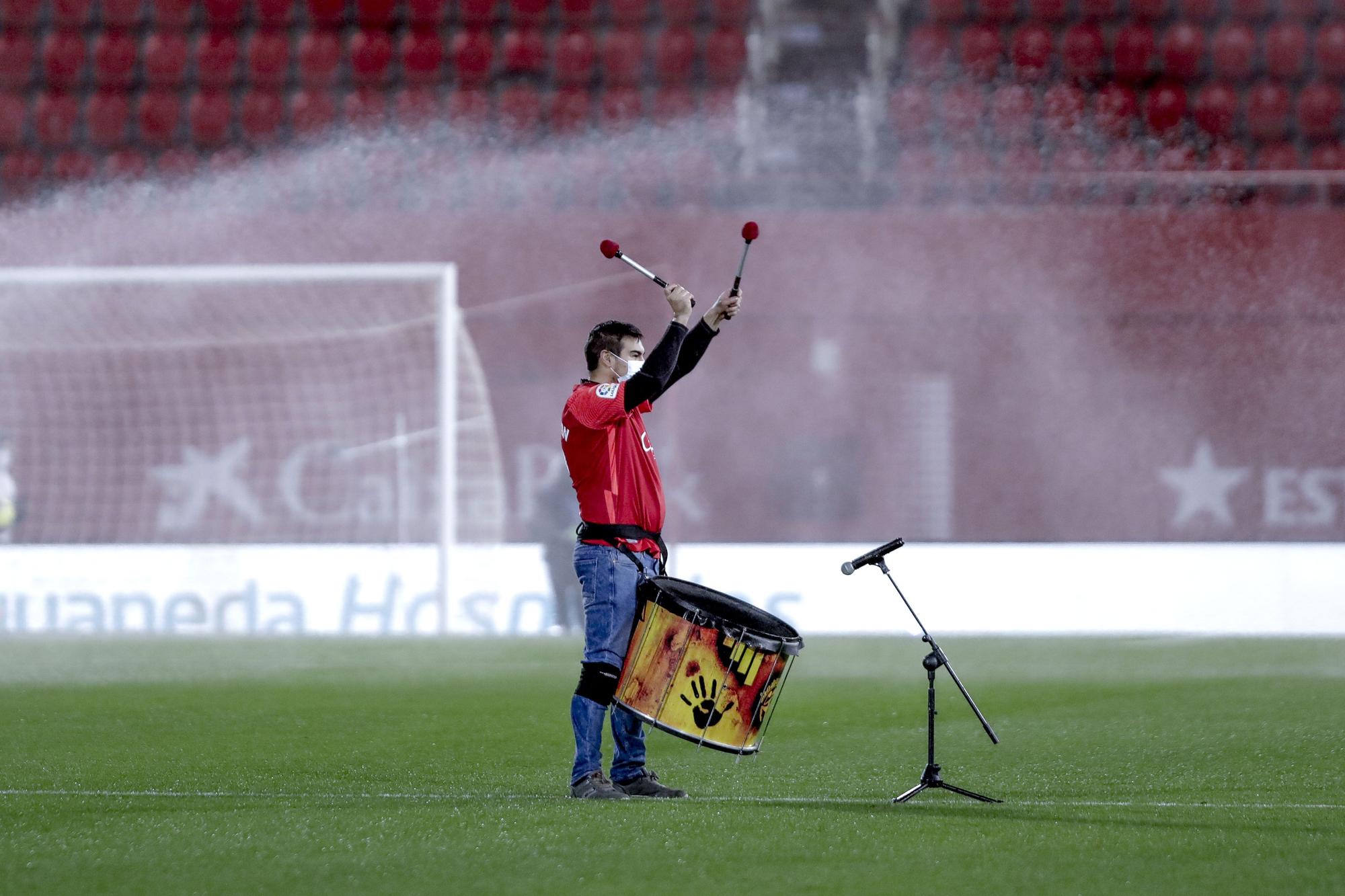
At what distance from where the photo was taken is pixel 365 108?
44.8 feet

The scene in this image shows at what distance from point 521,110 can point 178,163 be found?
268 cm

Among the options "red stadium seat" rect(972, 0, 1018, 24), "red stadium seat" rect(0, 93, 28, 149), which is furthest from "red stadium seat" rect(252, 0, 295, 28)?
"red stadium seat" rect(972, 0, 1018, 24)

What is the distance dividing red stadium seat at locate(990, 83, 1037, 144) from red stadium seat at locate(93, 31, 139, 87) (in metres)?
6.91

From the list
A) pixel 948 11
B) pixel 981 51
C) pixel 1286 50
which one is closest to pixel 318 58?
pixel 948 11

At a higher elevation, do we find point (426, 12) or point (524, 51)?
point (426, 12)

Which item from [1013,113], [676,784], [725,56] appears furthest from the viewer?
[725,56]

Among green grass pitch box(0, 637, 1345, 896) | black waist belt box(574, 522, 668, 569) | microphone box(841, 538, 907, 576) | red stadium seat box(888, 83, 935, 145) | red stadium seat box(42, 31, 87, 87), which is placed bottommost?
green grass pitch box(0, 637, 1345, 896)

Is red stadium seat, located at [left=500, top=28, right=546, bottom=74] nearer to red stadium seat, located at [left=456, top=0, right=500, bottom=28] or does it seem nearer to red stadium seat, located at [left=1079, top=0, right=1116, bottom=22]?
red stadium seat, located at [left=456, top=0, right=500, bottom=28]

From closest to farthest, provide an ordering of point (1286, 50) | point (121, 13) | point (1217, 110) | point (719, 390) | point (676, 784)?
point (676, 784) < point (719, 390) < point (1217, 110) < point (1286, 50) < point (121, 13)

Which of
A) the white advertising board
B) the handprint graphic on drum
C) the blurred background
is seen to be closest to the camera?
the handprint graphic on drum

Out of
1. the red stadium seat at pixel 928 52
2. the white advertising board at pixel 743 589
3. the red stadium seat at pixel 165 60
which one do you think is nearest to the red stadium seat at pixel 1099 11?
the red stadium seat at pixel 928 52

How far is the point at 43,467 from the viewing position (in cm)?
1167

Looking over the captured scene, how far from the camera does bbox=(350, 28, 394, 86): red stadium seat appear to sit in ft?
46.0

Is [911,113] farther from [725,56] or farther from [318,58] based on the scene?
[318,58]
